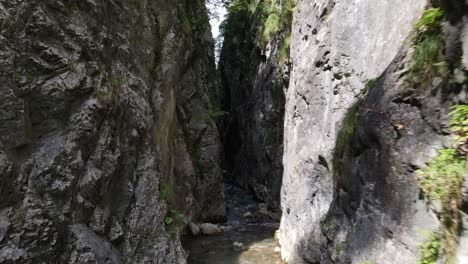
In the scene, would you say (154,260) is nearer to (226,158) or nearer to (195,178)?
(195,178)

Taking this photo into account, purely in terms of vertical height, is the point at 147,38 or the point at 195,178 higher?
the point at 147,38

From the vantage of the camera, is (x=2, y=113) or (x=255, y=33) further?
(x=255, y=33)

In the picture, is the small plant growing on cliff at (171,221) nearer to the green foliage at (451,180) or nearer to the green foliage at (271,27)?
the green foliage at (451,180)

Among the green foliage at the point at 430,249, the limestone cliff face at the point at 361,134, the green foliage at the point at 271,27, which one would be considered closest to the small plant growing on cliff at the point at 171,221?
the limestone cliff face at the point at 361,134

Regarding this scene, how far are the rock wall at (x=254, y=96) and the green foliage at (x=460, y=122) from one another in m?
9.45

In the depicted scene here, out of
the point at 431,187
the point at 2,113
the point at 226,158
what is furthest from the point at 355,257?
the point at 226,158

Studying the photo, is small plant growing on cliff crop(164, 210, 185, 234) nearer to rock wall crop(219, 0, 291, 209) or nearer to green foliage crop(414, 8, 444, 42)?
green foliage crop(414, 8, 444, 42)

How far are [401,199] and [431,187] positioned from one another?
2.14 feet

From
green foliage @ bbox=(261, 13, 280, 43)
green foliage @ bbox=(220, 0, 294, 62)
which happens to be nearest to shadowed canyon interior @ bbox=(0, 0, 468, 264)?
green foliage @ bbox=(220, 0, 294, 62)

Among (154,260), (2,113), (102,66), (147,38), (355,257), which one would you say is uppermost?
(147,38)

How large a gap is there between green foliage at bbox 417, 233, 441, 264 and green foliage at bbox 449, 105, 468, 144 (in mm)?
1073

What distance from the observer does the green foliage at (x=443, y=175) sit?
3686 millimetres

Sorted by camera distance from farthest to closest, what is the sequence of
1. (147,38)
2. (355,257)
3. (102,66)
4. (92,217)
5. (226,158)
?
(226,158)
(147,38)
(102,66)
(92,217)
(355,257)

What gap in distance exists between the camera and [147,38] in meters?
9.34
